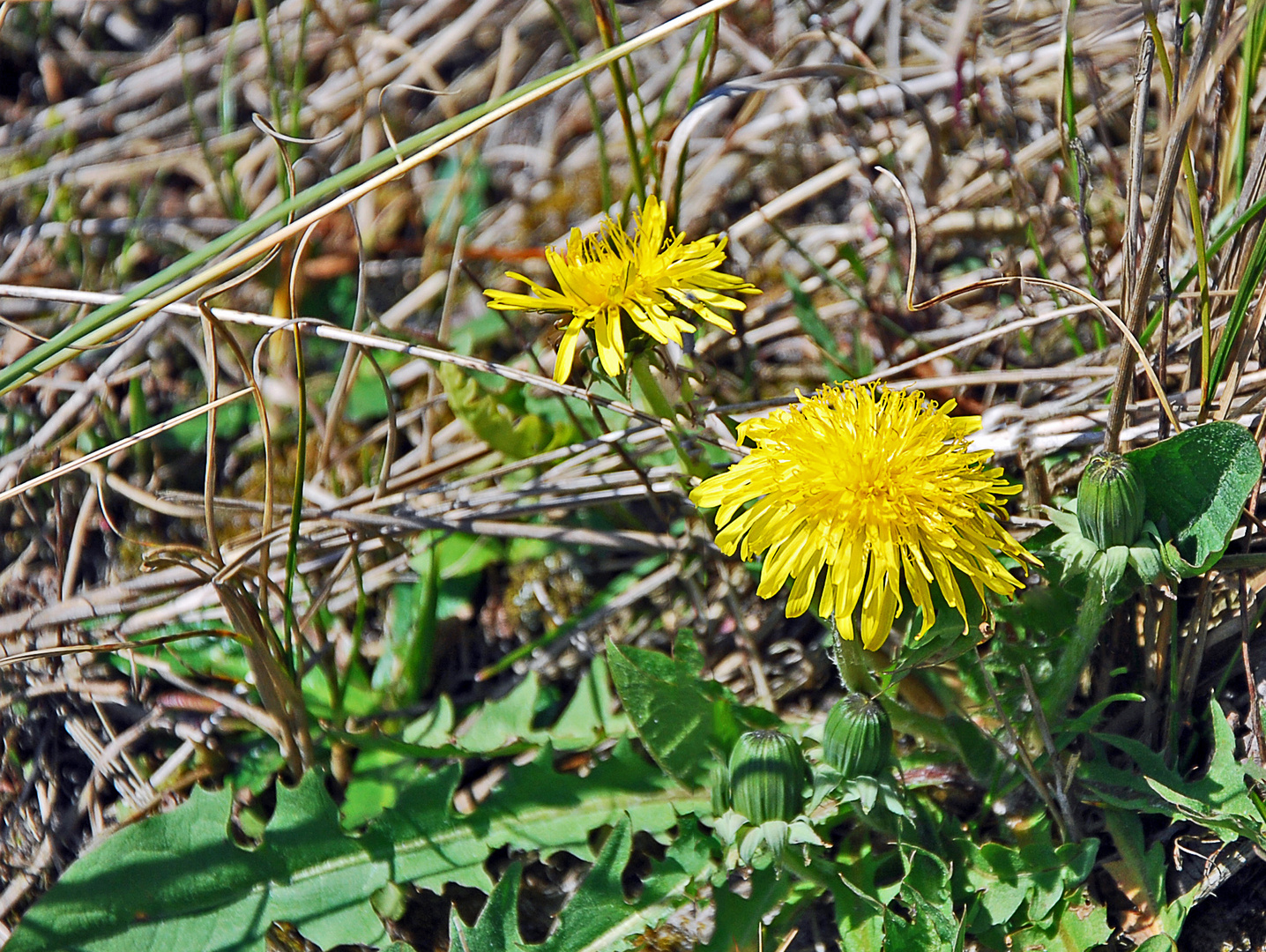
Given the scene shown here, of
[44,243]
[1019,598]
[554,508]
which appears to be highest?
[44,243]

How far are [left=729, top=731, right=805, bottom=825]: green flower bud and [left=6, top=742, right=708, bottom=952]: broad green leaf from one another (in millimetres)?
367

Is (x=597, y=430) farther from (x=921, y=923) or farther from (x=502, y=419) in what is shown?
(x=921, y=923)

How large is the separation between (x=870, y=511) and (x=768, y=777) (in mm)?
468

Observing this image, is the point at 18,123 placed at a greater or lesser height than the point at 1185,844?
greater

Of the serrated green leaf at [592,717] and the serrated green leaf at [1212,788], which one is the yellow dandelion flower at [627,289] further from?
the serrated green leaf at [1212,788]

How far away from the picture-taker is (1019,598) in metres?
1.74

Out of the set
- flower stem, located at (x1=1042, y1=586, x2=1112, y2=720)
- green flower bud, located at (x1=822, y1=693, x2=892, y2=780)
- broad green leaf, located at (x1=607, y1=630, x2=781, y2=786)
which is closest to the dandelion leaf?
broad green leaf, located at (x1=607, y1=630, x2=781, y2=786)

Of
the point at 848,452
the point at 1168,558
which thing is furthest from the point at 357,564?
the point at 1168,558

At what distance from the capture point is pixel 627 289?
1.68 meters

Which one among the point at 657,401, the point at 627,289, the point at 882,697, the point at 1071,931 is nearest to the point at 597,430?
the point at 657,401

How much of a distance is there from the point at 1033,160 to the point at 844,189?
52 cm

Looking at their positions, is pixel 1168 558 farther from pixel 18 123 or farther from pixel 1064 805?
pixel 18 123

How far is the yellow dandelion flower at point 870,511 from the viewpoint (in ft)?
4.53

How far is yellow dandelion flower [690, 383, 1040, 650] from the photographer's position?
138 centimetres
